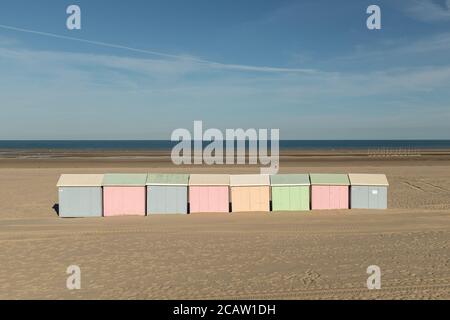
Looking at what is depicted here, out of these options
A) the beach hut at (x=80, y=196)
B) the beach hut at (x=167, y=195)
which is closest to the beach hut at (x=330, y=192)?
the beach hut at (x=167, y=195)

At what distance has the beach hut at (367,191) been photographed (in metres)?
18.5

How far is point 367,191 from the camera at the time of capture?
1870cm

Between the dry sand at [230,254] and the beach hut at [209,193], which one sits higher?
the beach hut at [209,193]

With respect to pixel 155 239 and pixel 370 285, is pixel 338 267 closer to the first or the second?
pixel 370 285

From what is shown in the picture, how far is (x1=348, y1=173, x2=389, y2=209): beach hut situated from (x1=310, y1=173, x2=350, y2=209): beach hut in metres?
0.28

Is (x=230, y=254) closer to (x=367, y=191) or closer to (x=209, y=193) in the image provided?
(x=209, y=193)

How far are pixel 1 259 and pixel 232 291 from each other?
6595 mm

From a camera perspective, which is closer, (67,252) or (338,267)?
(338,267)

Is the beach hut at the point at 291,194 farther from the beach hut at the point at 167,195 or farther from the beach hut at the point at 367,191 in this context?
the beach hut at the point at 167,195

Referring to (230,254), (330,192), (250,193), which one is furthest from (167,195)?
(330,192)

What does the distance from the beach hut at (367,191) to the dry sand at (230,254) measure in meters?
0.49

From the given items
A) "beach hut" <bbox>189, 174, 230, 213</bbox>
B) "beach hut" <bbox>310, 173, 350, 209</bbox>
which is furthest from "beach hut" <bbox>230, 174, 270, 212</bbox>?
"beach hut" <bbox>310, 173, 350, 209</bbox>

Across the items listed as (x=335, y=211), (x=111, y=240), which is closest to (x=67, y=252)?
(x=111, y=240)

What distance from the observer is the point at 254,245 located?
44.0 feet
